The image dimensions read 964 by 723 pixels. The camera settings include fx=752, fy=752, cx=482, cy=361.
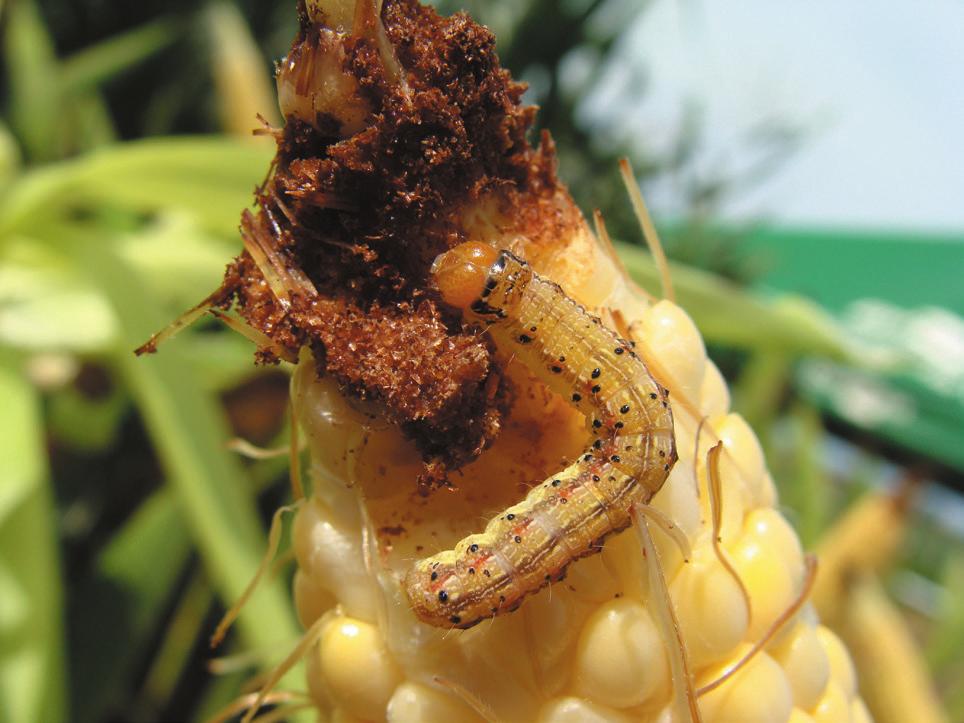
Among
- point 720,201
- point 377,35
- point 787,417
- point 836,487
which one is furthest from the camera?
point 720,201

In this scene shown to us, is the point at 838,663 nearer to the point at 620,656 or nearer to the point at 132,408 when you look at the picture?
the point at 620,656

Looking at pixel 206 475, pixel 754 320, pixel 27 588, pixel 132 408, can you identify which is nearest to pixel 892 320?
pixel 754 320

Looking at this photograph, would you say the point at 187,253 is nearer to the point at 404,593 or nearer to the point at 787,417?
the point at 404,593

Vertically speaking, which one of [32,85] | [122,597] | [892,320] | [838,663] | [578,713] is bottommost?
[892,320]

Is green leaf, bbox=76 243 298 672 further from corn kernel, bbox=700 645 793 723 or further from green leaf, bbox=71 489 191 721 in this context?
corn kernel, bbox=700 645 793 723

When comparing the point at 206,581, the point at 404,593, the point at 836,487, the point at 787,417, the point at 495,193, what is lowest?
the point at 836,487

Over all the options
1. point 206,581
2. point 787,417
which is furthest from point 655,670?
point 787,417

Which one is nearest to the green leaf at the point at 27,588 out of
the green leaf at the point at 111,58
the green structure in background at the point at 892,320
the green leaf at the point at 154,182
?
the green leaf at the point at 154,182
